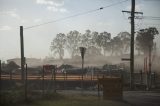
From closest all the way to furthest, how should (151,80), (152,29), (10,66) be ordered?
(151,80), (10,66), (152,29)

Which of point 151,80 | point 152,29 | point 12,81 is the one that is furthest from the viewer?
point 152,29

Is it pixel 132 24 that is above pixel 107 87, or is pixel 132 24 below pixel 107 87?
above

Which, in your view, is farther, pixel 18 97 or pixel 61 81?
pixel 61 81

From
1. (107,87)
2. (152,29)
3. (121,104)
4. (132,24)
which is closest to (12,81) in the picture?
(132,24)

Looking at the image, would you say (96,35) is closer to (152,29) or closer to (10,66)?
(152,29)

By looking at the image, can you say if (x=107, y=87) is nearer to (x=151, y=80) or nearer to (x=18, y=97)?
(x=18, y=97)

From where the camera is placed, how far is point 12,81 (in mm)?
37594

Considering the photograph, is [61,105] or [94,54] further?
[94,54]

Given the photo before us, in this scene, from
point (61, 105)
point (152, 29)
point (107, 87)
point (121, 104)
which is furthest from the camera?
point (152, 29)

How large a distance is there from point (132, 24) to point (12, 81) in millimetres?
13170

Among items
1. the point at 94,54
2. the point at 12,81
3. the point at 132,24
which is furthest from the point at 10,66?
the point at 94,54

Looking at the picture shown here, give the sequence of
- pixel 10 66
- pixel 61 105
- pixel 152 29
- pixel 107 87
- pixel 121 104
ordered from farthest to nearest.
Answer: pixel 152 29 < pixel 10 66 < pixel 107 87 < pixel 121 104 < pixel 61 105

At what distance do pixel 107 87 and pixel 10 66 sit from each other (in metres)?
48.4

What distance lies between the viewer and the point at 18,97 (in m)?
20.1
